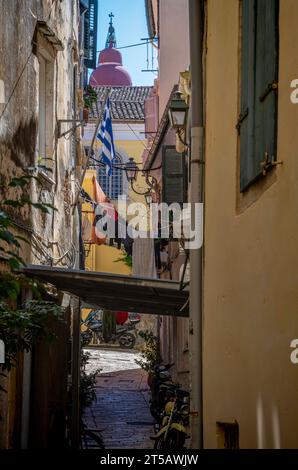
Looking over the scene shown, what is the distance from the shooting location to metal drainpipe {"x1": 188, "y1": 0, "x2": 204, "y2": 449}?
914 cm

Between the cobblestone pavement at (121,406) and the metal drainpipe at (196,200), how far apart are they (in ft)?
29.9

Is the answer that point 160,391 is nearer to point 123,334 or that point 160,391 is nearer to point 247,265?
point 247,265

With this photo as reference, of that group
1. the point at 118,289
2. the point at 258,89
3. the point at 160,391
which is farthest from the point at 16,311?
the point at 160,391

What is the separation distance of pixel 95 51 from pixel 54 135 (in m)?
16.6

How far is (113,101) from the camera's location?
55656mm

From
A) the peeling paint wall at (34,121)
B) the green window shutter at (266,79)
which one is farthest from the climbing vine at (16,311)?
the green window shutter at (266,79)

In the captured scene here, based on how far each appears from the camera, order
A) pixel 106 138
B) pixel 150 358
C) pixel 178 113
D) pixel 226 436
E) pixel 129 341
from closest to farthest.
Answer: pixel 226 436, pixel 178 113, pixel 106 138, pixel 150 358, pixel 129 341

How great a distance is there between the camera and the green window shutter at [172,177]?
20.2 metres

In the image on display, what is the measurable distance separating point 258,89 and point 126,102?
4922cm

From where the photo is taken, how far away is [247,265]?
676cm

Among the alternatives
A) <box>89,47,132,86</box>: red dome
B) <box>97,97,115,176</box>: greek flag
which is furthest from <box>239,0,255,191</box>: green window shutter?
<box>89,47,132,86</box>: red dome

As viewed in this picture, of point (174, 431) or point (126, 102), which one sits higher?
point (126, 102)

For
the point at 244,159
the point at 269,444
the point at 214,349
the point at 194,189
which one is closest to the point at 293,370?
the point at 269,444

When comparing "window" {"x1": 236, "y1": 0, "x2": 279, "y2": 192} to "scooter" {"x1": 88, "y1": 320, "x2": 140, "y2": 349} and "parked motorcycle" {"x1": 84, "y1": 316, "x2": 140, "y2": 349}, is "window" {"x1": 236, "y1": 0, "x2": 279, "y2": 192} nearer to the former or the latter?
"parked motorcycle" {"x1": 84, "y1": 316, "x2": 140, "y2": 349}
